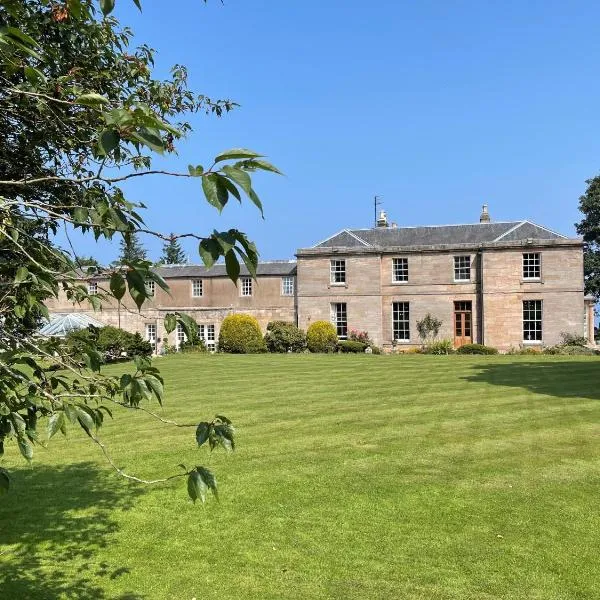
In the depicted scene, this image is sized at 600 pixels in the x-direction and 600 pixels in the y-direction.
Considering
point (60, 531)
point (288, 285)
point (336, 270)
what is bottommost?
point (60, 531)

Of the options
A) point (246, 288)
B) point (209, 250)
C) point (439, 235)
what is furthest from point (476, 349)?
point (209, 250)

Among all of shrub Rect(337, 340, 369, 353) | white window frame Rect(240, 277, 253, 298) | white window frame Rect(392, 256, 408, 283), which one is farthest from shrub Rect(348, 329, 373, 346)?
white window frame Rect(240, 277, 253, 298)

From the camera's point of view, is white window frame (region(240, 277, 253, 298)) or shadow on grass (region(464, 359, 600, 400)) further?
white window frame (region(240, 277, 253, 298))

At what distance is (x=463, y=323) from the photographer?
34812 mm

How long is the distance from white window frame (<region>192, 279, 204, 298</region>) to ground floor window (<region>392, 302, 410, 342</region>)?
14.5 meters

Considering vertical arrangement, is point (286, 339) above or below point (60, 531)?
above

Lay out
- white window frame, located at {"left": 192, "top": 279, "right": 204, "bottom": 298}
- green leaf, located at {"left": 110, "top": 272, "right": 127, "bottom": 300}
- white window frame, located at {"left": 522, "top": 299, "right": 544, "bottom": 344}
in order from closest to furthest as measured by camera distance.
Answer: green leaf, located at {"left": 110, "top": 272, "right": 127, "bottom": 300} < white window frame, located at {"left": 522, "top": 299, "right": 544, "bottom": 344} < white window frame, located at {"left": 192, "top": 279, "right": 204, "bottom": 298}

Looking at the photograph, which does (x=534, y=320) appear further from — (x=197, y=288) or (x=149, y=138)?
(x=149, y=138)

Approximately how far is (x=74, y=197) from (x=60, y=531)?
414 cm

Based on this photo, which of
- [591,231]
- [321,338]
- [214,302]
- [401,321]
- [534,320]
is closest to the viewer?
[534,320]

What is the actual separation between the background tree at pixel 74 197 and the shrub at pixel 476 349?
28.8 m

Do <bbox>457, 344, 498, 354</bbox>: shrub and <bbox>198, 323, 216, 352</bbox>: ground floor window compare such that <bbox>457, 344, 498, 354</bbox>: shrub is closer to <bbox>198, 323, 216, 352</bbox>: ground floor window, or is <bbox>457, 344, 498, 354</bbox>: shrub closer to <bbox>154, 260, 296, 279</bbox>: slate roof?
<bbox>154, 260, 296, 279</bbox>: slate roof

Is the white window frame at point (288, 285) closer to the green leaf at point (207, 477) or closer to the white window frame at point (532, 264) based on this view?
the white window frame at point (532, 264)

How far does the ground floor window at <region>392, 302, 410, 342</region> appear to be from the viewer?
3594 cm
